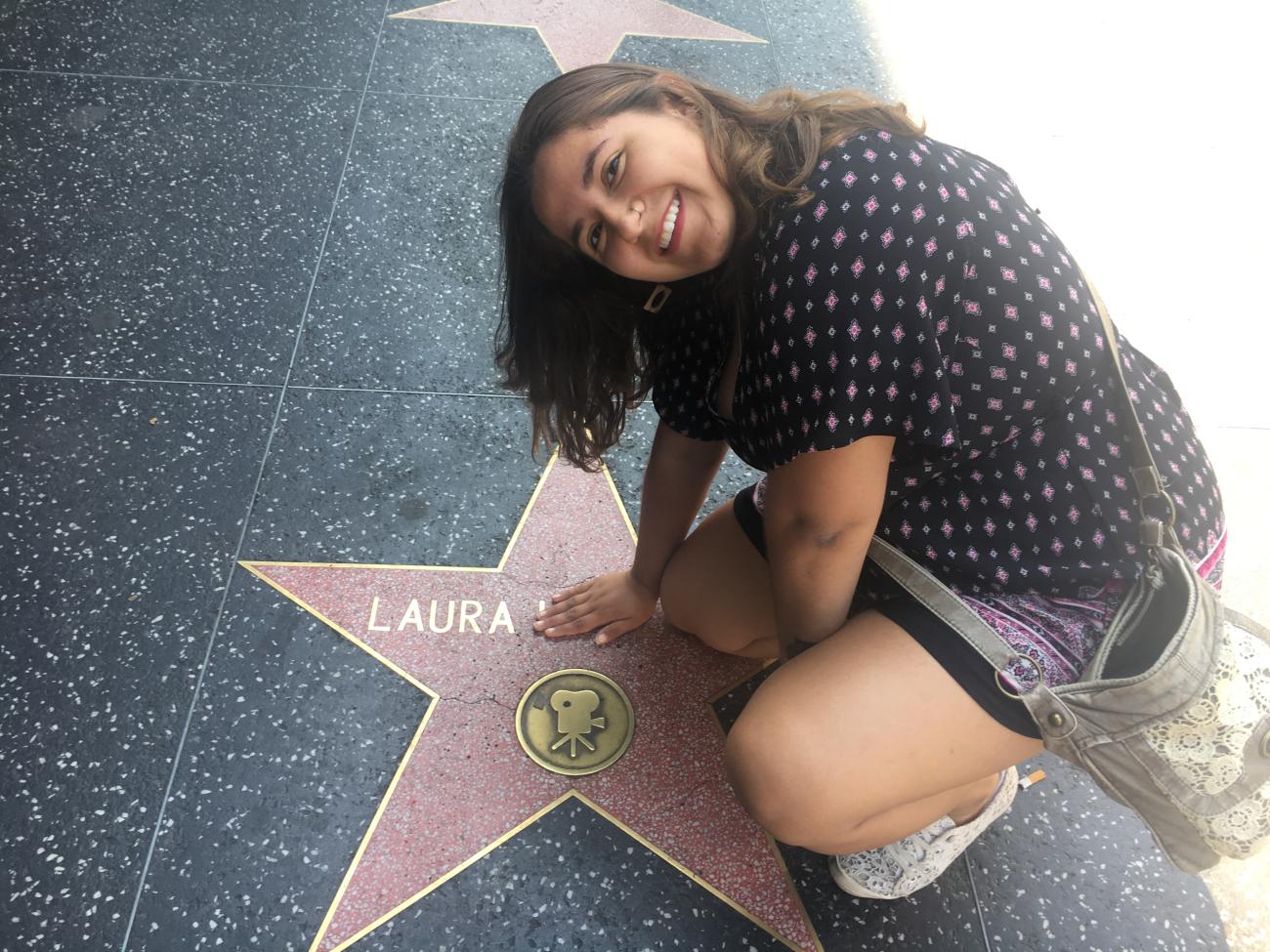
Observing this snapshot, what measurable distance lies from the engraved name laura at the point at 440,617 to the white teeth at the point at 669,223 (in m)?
0.75

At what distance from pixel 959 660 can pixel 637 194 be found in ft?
2.04

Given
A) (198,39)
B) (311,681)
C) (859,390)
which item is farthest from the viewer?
(198,39)

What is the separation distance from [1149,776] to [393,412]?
4.41 ft

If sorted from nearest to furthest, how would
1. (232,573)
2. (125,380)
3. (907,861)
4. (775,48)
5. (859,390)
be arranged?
(859,390)
(907,861)
(232,573)
(125,380)
(775,48)

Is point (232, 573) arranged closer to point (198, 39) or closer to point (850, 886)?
point (850, 886)

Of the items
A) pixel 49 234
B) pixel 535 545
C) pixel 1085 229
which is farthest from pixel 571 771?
pixel 1085 229

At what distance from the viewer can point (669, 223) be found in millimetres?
997

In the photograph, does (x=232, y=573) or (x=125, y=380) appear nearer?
(x=232, y=573)

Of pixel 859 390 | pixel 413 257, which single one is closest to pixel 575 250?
pixel 859 390

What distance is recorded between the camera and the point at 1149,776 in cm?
101

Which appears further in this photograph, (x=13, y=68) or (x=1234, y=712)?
(x=13, y=68)

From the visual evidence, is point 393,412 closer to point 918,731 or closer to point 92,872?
point 92,872

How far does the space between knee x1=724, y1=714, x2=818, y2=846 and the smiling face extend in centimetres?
54

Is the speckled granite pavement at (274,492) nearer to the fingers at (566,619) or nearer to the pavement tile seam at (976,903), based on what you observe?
the pavement tile seam at (976,903)
